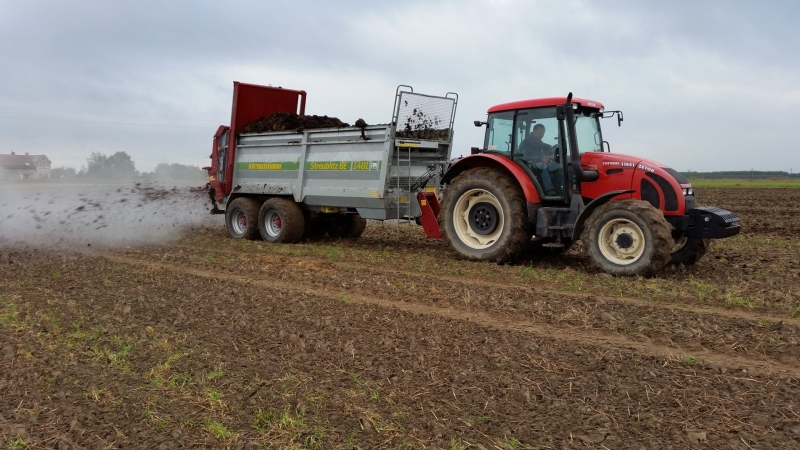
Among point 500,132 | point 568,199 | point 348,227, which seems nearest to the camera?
point 568,199

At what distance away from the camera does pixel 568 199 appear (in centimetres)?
875

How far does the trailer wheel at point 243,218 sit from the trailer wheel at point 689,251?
7.52 meters

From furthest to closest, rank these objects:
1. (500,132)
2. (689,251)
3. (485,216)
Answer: (485,216)
(500,132)
(689,251)

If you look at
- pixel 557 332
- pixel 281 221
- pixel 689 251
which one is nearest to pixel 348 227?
pixel 281 221

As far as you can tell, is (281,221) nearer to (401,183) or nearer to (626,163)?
(401,183)

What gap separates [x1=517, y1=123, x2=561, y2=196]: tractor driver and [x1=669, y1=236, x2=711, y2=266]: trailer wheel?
1732 millimetres

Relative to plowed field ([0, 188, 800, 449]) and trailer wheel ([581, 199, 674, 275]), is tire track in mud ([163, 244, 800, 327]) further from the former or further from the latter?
trailer wheel ([581, 199, 674, 275])

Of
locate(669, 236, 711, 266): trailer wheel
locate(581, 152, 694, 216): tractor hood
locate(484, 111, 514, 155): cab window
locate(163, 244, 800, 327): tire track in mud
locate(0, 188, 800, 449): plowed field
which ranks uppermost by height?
locate(484, 111, 514, 155): cab window

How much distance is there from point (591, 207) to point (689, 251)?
1.46m

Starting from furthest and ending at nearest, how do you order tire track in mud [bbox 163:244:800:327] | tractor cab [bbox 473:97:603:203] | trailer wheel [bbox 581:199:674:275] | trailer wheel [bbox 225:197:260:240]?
1. trailer wheel [bbox 225:197:260:240]
2. tractor cab [bbox 473:97:603:203]
3. trailer wheel [bbox 581:199:674:275]
4. tire track in mud [bbox 163:244:800:327]

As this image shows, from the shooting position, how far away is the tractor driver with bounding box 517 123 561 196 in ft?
28.9

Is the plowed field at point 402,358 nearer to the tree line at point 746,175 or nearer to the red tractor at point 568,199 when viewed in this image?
the red tractor at point 568,199

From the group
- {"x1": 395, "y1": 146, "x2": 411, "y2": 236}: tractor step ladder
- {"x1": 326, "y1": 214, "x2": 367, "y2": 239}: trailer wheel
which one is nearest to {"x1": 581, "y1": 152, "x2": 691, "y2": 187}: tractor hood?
{"x1": 395, "y1": 146, "x2": 411, "y2": 236}: tractor step ladder

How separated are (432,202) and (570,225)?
256 cm
